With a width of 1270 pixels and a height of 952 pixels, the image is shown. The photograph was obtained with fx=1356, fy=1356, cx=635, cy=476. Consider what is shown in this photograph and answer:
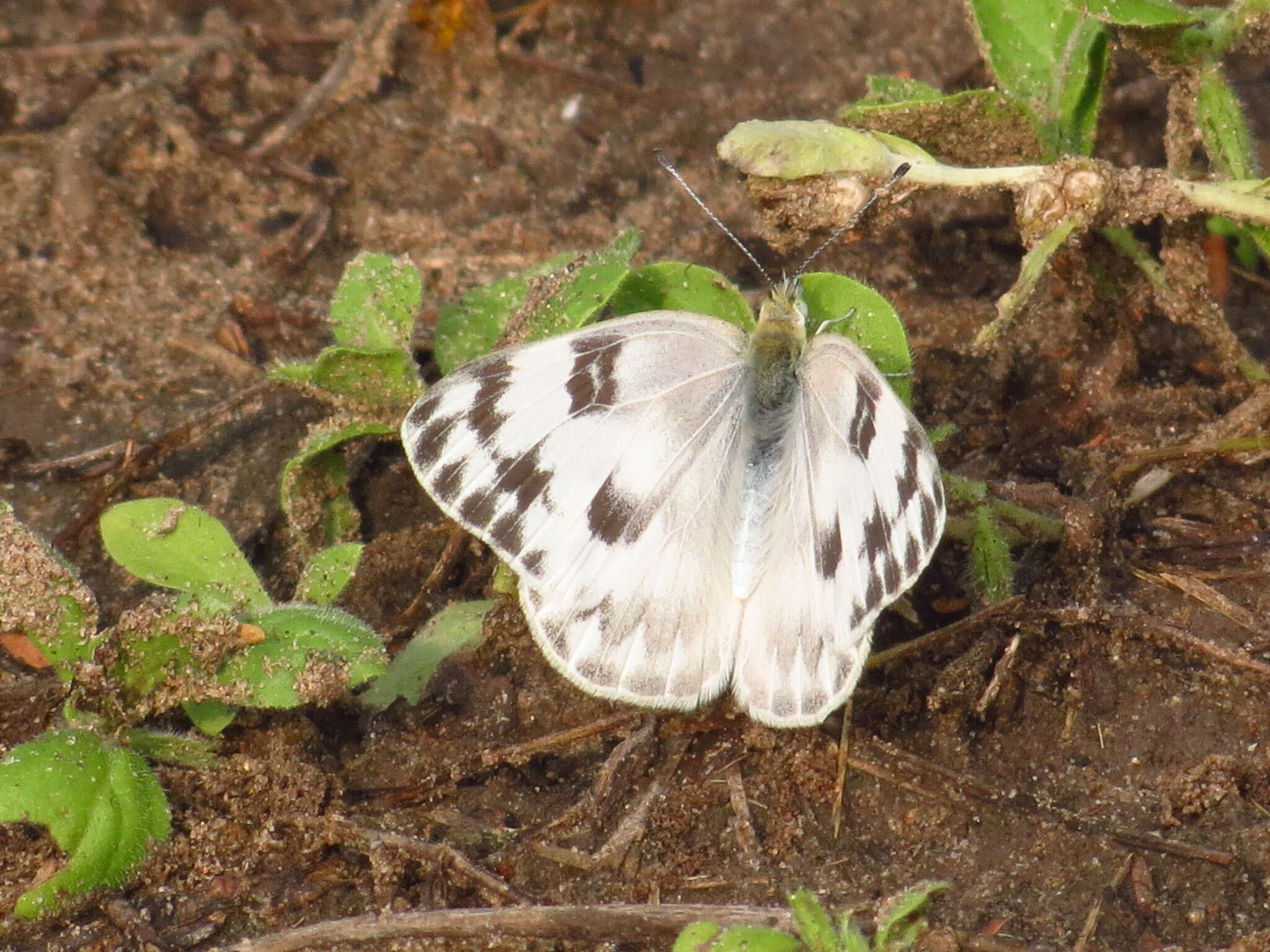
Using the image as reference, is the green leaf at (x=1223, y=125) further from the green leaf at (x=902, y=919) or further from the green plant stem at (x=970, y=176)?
the green leaf at (x=902, y=919)

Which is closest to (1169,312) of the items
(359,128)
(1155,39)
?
(1155,39)

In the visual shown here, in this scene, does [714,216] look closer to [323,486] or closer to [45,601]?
[323,486]

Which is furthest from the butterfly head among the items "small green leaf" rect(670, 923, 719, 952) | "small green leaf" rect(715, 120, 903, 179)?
"small green leaf" rect(670, 923, 719, 952)

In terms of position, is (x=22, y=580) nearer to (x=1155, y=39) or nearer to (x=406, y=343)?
(x=406, y=343)

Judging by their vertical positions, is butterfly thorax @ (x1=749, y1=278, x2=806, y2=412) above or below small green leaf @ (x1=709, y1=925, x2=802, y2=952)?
above

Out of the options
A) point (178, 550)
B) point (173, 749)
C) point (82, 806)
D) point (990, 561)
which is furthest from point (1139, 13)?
point (82, 806)

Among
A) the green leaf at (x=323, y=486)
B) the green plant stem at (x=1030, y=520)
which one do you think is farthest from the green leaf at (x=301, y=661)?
the green plant stem at (x=1030, y=520)

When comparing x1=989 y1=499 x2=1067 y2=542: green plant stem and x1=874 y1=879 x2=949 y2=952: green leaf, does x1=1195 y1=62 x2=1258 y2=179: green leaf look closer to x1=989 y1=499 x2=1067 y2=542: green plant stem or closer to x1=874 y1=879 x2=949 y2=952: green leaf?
x1=989 y1=499 x2=1067 y2=542: green plant stem
